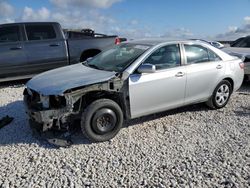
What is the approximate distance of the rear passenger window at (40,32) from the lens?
8219mm

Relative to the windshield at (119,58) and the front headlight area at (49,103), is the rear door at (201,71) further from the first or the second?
the front headlight area at (49,103)

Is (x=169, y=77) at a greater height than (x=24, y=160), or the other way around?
(x=169, y=77)

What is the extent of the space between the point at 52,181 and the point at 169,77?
2.62 meters

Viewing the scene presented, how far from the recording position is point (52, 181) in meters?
3.50

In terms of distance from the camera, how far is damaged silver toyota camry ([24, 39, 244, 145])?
434 centimetres

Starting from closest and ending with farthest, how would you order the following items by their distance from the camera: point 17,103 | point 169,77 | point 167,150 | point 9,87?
point 167,150
point 169,77
point 17,103
point 9,87

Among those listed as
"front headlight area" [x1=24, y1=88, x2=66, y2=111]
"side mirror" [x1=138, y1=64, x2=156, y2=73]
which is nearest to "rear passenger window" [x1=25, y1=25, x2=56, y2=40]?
"front headlight area" [x1=24, y1=88, x2=66, y2=111]

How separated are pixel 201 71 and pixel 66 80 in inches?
101

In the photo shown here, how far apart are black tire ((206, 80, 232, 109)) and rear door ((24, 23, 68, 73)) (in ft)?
15.1

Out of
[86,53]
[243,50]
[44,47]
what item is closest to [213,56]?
[243,50]

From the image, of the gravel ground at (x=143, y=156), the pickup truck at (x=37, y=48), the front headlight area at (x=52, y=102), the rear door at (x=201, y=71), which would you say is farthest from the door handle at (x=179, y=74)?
the pickup truck at (x=37, y=48)

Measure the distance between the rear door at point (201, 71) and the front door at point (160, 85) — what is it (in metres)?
0.19

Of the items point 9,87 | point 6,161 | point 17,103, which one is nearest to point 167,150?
point 6,161

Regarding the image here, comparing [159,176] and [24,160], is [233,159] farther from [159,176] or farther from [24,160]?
[24,160]
